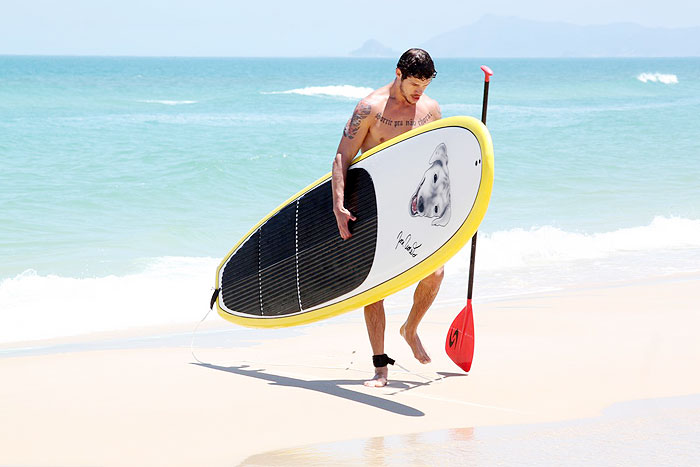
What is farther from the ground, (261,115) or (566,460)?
(261,115)

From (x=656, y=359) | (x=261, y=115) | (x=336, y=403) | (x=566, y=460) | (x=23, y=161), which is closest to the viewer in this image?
(x=566, y=460)

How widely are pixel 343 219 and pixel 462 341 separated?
2.63 ft

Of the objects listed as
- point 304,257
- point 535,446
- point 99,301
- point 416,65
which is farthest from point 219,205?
point 535,446

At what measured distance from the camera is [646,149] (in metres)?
16.7

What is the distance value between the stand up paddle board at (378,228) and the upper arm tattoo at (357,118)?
0.43 ft

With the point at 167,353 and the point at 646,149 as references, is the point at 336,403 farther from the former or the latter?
the point at 646,149

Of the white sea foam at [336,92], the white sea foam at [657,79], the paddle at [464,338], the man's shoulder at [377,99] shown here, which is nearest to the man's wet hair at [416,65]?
the man's shoulder at [377,99]

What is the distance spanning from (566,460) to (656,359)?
1.44m

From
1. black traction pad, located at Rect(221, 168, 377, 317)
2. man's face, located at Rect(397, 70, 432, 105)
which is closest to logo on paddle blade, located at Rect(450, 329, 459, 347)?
black traction pad, located at Rect(221, 168, 377, 317)

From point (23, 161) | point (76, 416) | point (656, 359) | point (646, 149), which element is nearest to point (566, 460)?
point (656, 359)

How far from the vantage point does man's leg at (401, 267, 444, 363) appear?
12.7ft

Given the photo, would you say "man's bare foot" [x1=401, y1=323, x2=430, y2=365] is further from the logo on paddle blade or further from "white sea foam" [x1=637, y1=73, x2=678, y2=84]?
"white sea foam" [x1=637, y1=73, x2=678, y2=84]

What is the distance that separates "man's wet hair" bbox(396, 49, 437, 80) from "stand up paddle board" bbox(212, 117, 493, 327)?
24 centimetres

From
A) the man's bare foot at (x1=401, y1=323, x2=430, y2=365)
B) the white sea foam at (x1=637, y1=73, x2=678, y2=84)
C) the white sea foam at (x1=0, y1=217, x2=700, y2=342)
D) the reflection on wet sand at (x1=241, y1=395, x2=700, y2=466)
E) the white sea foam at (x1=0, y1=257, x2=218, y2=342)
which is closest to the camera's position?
the reflection on wet sand at (x1=241, y1=395, x2=700, y2=466)
